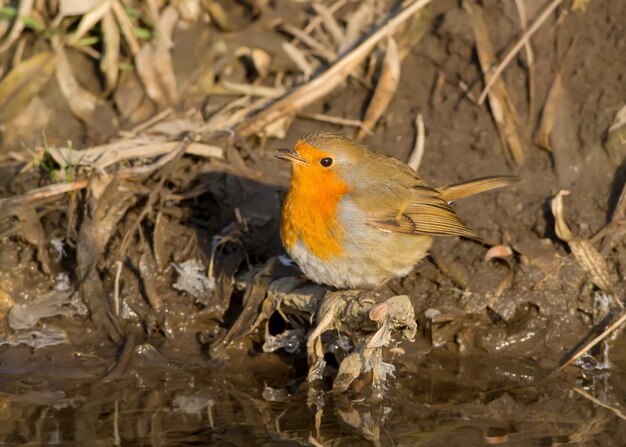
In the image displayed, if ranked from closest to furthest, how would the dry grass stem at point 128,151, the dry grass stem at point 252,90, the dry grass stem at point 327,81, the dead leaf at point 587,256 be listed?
the dead leaf at point 587,256 → the dry grass stem at point 128,151 → the dry grass stem at point 327,81 → the dry grass stem at point 252,90

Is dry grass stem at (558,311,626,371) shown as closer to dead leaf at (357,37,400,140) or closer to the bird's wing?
the bird's wing

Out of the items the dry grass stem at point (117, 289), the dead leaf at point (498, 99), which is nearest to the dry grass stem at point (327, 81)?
the dead leaf at point (498, 99)

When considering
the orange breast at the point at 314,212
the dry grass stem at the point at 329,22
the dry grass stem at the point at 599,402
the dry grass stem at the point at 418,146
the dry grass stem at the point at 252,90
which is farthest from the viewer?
the dry grass stem at the point at 329,22

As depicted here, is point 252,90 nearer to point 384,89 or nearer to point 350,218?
point 384,89

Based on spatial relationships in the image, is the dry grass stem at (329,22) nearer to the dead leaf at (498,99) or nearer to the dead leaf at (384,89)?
the dead leaf at (384,89)

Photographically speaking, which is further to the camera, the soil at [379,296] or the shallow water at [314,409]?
the soil at [379,296]

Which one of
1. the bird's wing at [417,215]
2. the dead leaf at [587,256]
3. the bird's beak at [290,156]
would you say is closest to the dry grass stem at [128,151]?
the bird's beak at [290,156]

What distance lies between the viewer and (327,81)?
7523mm

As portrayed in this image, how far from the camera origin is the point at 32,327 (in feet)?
20.5

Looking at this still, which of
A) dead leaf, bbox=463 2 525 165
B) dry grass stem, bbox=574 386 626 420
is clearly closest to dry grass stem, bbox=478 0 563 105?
dead leaf, bbox=463 2 525 165

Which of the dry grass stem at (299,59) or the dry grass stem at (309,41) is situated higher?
the dry grass stem at (309,41)

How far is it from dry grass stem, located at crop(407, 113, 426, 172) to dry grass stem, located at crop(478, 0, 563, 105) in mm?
477

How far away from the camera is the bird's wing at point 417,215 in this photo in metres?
5.74

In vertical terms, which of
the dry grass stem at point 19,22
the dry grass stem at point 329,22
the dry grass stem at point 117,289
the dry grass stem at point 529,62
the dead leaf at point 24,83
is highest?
the dry grass stem at point 529,62
